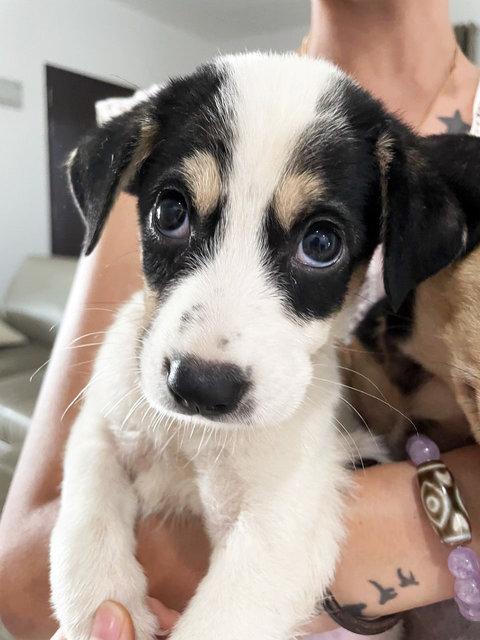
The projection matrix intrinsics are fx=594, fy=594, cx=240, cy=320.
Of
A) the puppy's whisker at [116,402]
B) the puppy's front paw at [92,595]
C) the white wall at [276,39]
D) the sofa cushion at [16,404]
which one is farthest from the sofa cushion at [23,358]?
the white wall at [276,39]

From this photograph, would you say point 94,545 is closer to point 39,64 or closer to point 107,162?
point 107,162

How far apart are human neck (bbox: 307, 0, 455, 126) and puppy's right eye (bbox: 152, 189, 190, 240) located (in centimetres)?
81

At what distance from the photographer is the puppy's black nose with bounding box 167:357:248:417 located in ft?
2.71

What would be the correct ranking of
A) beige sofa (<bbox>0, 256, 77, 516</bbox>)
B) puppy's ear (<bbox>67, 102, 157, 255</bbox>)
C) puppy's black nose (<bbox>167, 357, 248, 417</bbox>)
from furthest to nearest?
beige sofa (<bbox>0, 256, 77, 516</bbox>) → puppy's ear (<bbox>67, 102, 157, 255</bbox>) → puppy's black nose (<bbox>167, 357, 248, 417</bbox>)

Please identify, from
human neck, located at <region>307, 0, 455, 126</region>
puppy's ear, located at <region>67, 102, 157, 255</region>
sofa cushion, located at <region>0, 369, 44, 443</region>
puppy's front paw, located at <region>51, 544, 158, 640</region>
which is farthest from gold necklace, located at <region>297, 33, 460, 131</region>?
sofa cushion, located at <region>0, 369, 44, 443</region>

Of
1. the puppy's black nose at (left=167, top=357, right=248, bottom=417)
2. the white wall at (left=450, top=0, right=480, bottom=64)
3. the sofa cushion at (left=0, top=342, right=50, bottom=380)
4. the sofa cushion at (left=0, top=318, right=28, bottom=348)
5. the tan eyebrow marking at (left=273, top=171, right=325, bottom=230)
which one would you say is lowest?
the sofa cushion at (left=0, top=342, right=50, bottom=380)

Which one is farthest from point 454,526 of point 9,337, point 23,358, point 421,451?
point 9,337

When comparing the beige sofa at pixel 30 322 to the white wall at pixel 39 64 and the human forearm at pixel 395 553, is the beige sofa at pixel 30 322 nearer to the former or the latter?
the white wall at pixel 39 64

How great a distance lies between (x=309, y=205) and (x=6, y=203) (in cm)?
583

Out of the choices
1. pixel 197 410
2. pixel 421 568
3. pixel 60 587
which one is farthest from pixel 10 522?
pixel 421 568

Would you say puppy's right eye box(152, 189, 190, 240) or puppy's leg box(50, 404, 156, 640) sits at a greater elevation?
puppy's right eye box(152, 189, 190, 240)

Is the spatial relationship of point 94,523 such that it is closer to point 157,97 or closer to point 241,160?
point 241,160

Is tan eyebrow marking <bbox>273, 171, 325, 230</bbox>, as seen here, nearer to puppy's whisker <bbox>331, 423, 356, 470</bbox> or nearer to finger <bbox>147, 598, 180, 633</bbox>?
puppy's whisker <bbox>331, 423, 356, 470</bbox>

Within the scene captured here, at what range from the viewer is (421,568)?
104cm
